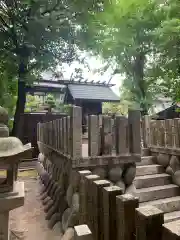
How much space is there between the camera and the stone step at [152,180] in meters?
3.78

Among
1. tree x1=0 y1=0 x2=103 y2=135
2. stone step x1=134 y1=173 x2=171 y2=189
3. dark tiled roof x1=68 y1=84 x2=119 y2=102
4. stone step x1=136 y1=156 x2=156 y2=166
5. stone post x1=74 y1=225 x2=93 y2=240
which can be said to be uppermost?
tree x1=0 y1=0 x2=103 y2=135

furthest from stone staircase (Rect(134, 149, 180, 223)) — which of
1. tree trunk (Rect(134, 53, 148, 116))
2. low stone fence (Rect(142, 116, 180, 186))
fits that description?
tree trunk (Rect(134, 53, 148, 116))

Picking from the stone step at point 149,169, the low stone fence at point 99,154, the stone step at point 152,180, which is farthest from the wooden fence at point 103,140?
the stone step at point 149,169

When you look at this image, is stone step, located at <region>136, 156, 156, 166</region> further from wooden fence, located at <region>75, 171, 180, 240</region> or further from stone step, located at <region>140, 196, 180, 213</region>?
wooden fence, located at <region>75, 171, 180, 240</region>

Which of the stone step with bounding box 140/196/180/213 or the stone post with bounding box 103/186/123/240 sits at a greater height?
the stone post with bounding box 103/186/123/240

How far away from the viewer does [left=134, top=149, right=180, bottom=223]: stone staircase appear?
11.2 ft

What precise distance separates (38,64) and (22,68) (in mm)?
804

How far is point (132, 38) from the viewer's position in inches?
459

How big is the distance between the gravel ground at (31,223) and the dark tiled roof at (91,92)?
9.59 metres

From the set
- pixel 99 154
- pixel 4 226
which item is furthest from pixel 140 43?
pixel 4 226

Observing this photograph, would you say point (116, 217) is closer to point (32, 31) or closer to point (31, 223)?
point (31, 223)

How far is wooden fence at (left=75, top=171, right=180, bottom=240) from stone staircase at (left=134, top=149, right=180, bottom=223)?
204 cm

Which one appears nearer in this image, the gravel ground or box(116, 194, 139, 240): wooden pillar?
box(116, 194, 139, 240): wooden pillar

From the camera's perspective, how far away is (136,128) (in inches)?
130
